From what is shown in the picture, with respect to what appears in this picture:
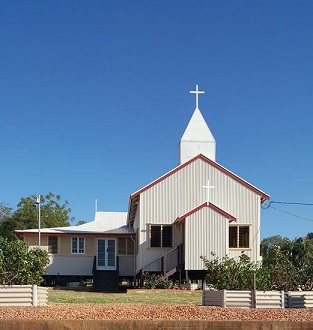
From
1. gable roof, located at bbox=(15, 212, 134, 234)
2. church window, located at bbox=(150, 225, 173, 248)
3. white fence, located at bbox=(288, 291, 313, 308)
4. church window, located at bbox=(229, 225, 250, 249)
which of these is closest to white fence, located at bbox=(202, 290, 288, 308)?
white fence, located at bbox=(288, 291, 313, 308)

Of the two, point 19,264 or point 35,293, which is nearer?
point 35,293

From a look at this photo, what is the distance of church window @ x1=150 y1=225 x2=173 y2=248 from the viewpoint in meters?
35.7

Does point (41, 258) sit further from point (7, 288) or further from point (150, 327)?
point (150, 327)

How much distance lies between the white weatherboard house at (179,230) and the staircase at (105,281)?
0.18ft

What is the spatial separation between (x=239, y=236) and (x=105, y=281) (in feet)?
24.8

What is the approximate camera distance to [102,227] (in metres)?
42.8

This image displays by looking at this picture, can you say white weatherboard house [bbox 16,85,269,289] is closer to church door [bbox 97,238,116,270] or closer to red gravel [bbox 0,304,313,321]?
church door [bbox 97,238,116,270]

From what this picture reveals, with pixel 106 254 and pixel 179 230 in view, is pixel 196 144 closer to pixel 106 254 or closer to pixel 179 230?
pixel 179 230

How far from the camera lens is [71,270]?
131 ft

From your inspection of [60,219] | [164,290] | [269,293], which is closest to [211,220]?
[164,290]

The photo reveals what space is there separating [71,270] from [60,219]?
27811 millimetres

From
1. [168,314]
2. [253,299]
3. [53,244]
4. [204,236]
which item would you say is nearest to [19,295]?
[168,314]

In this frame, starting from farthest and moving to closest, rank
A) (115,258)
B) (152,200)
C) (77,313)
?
(115,258)
(152,200)
(77,313)

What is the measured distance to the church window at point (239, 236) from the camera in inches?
1402
